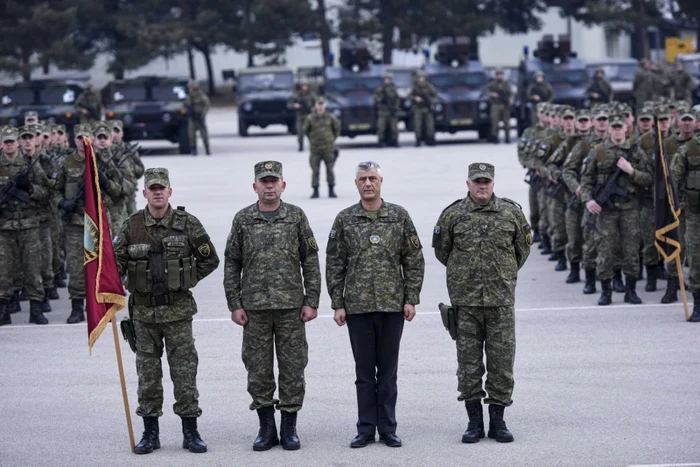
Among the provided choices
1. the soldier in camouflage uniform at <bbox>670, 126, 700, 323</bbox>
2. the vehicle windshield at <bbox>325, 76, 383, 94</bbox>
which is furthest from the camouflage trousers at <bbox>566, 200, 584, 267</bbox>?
the vehicle windshield at <bbox>325, 76, 383, 94</bbox>

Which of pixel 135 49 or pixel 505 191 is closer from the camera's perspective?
pixel 505 191

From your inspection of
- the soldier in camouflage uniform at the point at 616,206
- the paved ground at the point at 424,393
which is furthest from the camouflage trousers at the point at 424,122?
the soldier in camouflage uniform at the point at 616,206

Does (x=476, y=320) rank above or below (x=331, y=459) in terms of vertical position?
above

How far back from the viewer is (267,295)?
798 centimetres

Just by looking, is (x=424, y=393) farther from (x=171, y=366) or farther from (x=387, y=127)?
(x=387, y=127)

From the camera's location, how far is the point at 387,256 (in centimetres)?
803

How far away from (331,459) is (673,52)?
1952 inches

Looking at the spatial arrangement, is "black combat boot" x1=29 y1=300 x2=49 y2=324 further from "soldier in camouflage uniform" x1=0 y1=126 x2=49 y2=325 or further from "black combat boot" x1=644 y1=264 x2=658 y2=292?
"black combat boot" x1=644 y1=264 x2=658 y2=292

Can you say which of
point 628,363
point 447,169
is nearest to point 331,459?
point 628,363

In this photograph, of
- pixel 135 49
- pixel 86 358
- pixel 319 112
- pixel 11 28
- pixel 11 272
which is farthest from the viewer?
pixel 135 49

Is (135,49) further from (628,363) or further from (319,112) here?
(628,363)

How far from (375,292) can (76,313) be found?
536cm

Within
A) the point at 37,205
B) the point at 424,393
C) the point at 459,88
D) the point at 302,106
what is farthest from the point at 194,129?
the point at 424,393

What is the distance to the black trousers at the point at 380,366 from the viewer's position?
8.03 metres
